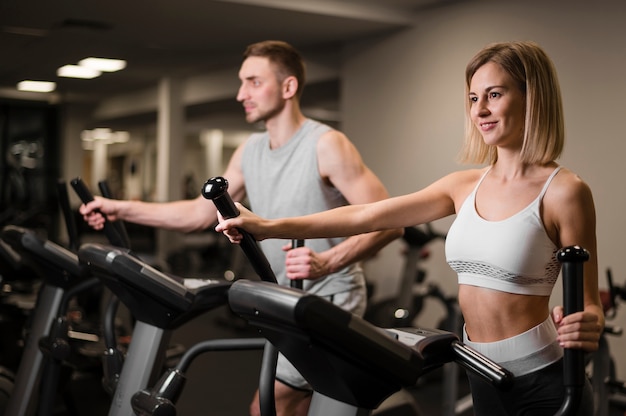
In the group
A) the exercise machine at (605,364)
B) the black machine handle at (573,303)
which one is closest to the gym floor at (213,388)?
the exercise machine at (605,364)

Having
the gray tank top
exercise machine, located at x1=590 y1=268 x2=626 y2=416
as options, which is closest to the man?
the gray tank top

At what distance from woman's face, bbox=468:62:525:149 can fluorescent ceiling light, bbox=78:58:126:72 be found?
131 inches

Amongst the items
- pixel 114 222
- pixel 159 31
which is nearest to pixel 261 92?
pixel 114 222

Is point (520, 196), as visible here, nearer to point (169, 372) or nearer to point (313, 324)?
point (313, 324)

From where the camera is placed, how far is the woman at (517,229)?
57.6 inches

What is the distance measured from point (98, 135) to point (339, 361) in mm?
3857

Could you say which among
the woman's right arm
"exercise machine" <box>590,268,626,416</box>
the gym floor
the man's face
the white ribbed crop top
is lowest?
the gym floor

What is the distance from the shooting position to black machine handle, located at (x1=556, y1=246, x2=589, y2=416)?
1.13 metres

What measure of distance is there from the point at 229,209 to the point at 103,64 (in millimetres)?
3408

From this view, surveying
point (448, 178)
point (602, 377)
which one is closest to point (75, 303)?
point (602, 377)

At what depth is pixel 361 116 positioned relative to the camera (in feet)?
14.7

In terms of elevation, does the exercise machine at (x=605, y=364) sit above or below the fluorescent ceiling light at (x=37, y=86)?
below

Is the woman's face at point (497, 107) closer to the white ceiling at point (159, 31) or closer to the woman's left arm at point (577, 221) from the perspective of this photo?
the woman's left arm at point (577, 221)

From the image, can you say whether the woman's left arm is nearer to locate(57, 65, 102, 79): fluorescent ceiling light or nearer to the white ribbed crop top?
the white ribbed crop top
